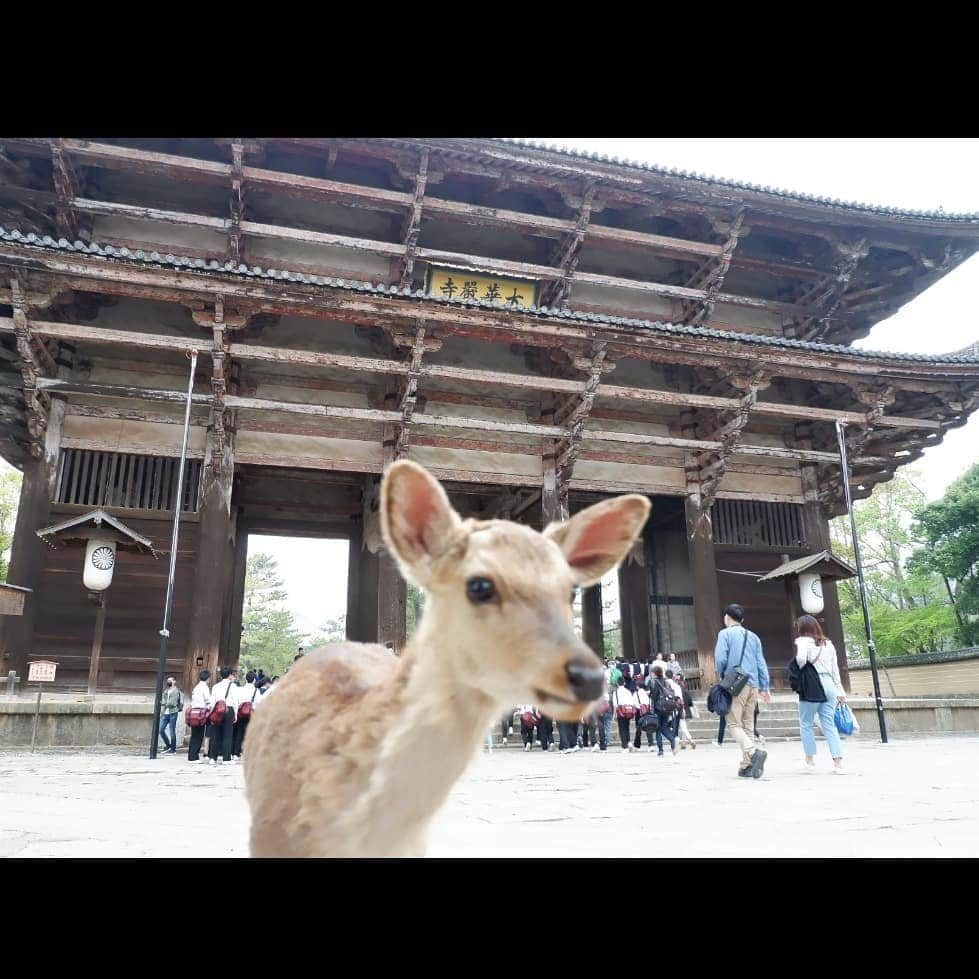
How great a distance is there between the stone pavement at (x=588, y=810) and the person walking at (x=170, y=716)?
1.93 m

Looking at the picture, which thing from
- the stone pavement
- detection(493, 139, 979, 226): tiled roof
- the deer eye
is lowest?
the stone pavement

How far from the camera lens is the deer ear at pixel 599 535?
1.63 meters

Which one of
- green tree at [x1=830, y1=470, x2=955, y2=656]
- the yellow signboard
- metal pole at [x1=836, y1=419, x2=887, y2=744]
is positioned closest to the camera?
metal pole at [x1=836, y1=419, x2=887, y2=744]

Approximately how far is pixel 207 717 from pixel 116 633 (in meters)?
3.08

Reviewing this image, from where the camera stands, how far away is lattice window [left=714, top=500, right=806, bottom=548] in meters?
14.3

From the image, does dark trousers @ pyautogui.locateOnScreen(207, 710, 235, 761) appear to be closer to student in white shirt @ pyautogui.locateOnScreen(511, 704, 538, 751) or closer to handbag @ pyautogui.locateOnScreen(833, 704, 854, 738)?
student in white shirt @ pyautogui.locateOnScreen(511, 704, 538, 751)

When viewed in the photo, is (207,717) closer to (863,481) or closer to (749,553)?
(749,553)

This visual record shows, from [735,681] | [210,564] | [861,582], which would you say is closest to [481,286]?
[210,564]

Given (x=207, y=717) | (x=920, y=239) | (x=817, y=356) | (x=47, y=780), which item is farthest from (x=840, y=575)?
(x=47, y=780)

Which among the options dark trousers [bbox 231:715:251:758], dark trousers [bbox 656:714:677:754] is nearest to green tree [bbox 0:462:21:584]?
dark trousers [bbox 231:715:251:758]

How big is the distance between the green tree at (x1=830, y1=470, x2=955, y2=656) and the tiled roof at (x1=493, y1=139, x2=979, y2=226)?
15.0 m

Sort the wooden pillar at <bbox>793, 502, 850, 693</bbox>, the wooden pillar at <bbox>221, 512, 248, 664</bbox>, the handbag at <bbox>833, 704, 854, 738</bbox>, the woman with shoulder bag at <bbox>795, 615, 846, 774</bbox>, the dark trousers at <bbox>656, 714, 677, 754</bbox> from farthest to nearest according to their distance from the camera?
the wooden pillar at <bbox>221, 512, 248, 664</bbox>, the wooden pillar at <bbox>793, 502, 850, 693</bbox>, the dark trousers at <bbox>656, 714, 677, 754</bbox>, the handbag at <bbox>833, 704, 854, 738</bbox>, the woman with shoulder bag at <bbox>795, 615, 846, 774</bbox>

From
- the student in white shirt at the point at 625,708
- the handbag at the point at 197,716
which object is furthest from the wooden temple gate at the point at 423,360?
the student in white shirt at the point at 625,708

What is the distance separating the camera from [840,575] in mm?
12359
